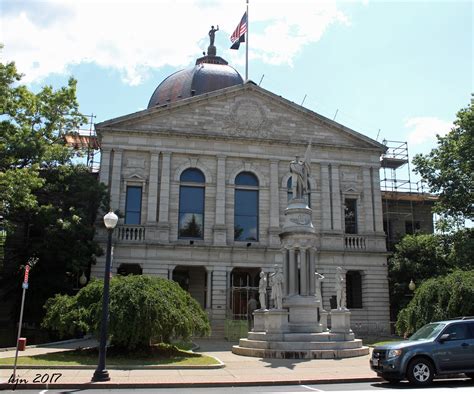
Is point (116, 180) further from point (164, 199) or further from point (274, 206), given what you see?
point (274, 206)

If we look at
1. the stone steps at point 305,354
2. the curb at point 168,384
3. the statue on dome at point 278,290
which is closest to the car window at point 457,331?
the curb at point 168,384

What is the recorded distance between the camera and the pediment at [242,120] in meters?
35.6

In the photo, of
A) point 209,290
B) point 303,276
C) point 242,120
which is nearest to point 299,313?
point 303,276

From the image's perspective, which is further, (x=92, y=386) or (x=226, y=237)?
(x=226, y=237)

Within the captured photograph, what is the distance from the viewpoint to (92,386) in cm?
1350

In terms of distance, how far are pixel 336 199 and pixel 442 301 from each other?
14.5 m

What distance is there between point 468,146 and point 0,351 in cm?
2813

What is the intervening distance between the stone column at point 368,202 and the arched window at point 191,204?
1193 cm

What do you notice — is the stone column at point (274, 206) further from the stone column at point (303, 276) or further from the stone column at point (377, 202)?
the stone column at point (303, 276)

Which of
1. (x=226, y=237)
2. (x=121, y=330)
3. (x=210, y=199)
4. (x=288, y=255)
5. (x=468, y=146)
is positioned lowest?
(x=121, y=330)

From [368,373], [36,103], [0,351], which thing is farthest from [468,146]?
[0,351]

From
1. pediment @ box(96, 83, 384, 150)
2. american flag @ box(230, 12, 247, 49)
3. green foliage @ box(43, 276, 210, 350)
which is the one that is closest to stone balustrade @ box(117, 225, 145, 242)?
pediment @ box(96, 83, 384, 150)

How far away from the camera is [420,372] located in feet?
44.1

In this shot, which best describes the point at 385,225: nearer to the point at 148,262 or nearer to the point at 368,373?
the point at 148,262
